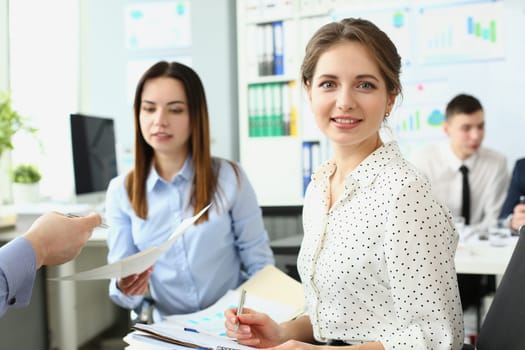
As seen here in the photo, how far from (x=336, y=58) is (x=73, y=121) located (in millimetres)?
1789

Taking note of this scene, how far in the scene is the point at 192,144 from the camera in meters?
1.71

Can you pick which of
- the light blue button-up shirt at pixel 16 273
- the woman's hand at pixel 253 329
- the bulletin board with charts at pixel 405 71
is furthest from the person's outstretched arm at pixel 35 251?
the bulletin board with charts at pixel 405 71

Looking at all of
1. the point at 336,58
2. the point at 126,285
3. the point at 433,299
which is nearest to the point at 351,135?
the point at 336,58

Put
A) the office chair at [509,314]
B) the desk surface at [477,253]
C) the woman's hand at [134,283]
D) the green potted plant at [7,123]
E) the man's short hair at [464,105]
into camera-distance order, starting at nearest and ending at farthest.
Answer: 1. the office chair at [509,314]
2. the woman's hand at [134,283]
3. the desk surface at [477,253]
4. the green potted plant at [7,123]
5. the man's short hair at [464,105]

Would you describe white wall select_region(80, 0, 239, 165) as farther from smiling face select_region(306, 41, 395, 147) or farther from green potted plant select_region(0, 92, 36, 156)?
smiling face select_region(306, 41, 395, 147)

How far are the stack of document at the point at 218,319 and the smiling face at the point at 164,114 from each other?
1.73 feet

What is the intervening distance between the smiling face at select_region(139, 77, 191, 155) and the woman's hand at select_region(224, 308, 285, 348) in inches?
28.8

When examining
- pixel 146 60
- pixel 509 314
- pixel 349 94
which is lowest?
pixel 509 314

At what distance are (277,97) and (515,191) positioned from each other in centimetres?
185

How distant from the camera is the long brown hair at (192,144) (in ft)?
5.38

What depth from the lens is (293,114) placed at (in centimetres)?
393

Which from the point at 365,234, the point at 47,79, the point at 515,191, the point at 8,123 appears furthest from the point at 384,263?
the point at 47,79

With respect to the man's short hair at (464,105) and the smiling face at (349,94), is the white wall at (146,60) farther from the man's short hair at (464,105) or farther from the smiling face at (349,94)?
the smiling face at (349,94)

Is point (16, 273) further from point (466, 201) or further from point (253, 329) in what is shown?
point (466, 201)
